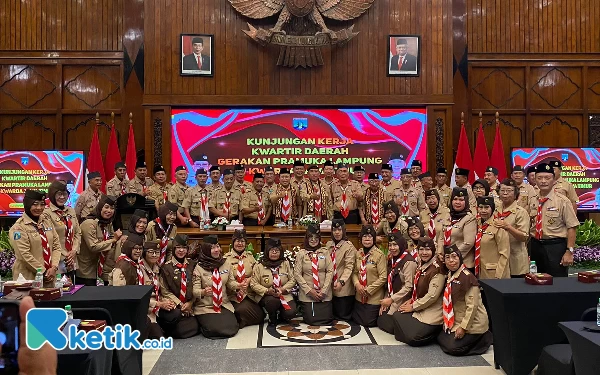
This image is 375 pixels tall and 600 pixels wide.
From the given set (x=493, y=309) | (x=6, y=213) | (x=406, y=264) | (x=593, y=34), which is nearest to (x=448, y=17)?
(x=593, y=34)

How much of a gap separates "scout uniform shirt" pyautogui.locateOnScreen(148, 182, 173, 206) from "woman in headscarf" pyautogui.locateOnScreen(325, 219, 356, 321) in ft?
11.2

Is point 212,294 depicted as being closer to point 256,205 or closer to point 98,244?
point 98,244

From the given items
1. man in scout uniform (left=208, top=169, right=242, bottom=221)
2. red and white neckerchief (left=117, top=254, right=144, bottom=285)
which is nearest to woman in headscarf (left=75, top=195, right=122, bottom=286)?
red and white neckerchief (left=117, top=254, right=144, bottom=285)

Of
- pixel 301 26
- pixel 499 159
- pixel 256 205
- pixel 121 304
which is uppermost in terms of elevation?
pixel 301 26

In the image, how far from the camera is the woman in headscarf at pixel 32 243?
5242 millimetres

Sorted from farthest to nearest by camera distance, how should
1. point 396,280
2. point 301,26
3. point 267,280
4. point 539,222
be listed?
1. point 301,26
2. point 539,222
3. point 267,280
4. point 396,280

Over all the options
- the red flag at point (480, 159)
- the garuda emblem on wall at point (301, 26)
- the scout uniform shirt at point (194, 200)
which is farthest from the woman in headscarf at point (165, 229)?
the red flag at point (480, 159)

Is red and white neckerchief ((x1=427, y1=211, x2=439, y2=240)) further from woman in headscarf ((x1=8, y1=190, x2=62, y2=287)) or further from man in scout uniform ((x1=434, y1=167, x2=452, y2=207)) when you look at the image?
woman in headscarf ((x1=8, y1=190, x2=62, y2=287))

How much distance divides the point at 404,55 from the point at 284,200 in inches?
148

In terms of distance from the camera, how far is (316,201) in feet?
28.4

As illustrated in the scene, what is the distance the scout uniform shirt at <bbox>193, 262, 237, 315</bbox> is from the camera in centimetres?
571

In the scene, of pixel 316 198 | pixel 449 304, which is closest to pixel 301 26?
pixel 316 198

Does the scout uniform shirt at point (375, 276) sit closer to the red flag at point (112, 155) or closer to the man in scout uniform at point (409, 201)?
the man in scout uniform at point (409, 201)

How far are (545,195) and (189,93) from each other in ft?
20.9
